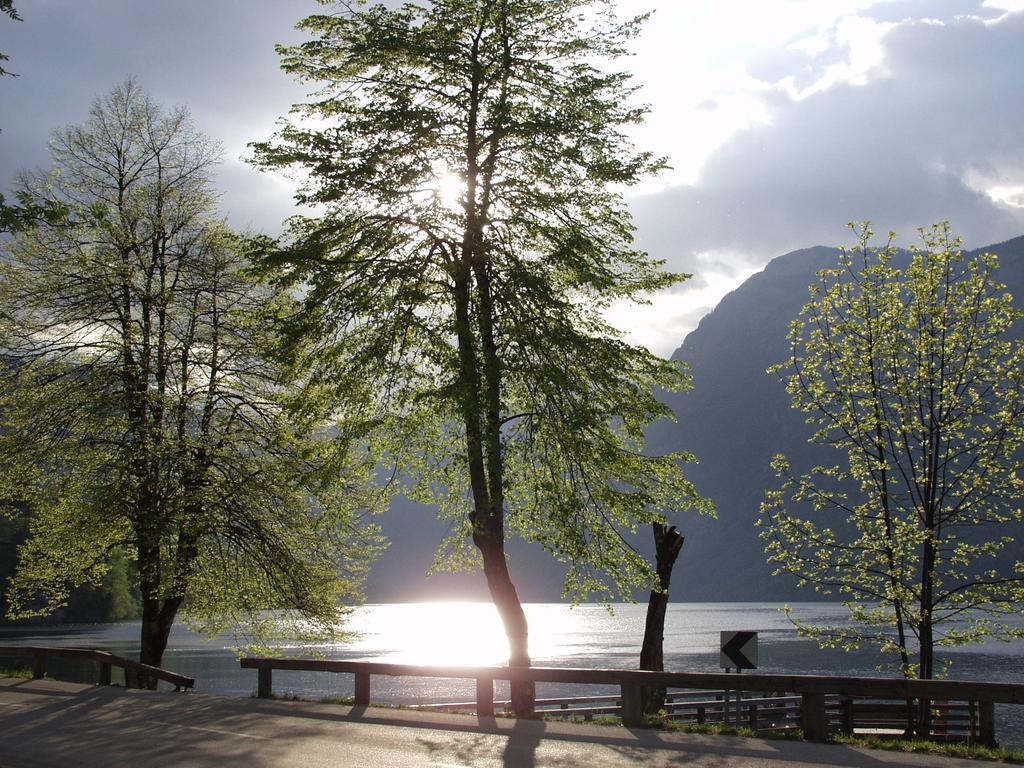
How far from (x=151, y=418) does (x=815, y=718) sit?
17.7 metres

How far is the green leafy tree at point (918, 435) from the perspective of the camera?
1803 cm

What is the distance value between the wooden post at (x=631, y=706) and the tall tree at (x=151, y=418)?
10461 mm

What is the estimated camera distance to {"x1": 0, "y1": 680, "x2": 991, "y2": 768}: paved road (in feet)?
35.2

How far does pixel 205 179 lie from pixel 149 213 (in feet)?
6.78

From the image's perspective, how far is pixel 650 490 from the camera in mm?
17219

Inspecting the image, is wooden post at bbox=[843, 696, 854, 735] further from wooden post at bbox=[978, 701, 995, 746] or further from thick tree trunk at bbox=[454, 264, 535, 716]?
wooden post at bbox=[978, 701, 995, 746]

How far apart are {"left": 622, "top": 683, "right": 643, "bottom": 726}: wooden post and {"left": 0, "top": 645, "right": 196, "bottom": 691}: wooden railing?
1213 centimetres

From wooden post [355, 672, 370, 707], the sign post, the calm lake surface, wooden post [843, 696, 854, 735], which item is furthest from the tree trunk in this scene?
the calm lake surface

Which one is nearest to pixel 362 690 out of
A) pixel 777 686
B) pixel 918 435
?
pixel 777 686

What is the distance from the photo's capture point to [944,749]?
451 inches

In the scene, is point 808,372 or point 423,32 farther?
point 808,372

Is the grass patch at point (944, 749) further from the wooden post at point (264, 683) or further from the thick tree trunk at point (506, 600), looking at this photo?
the wooden post at point (264, 683)

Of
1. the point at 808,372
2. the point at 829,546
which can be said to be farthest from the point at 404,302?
the point at 829,546

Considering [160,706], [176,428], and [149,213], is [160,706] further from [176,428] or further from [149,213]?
[149,213]
